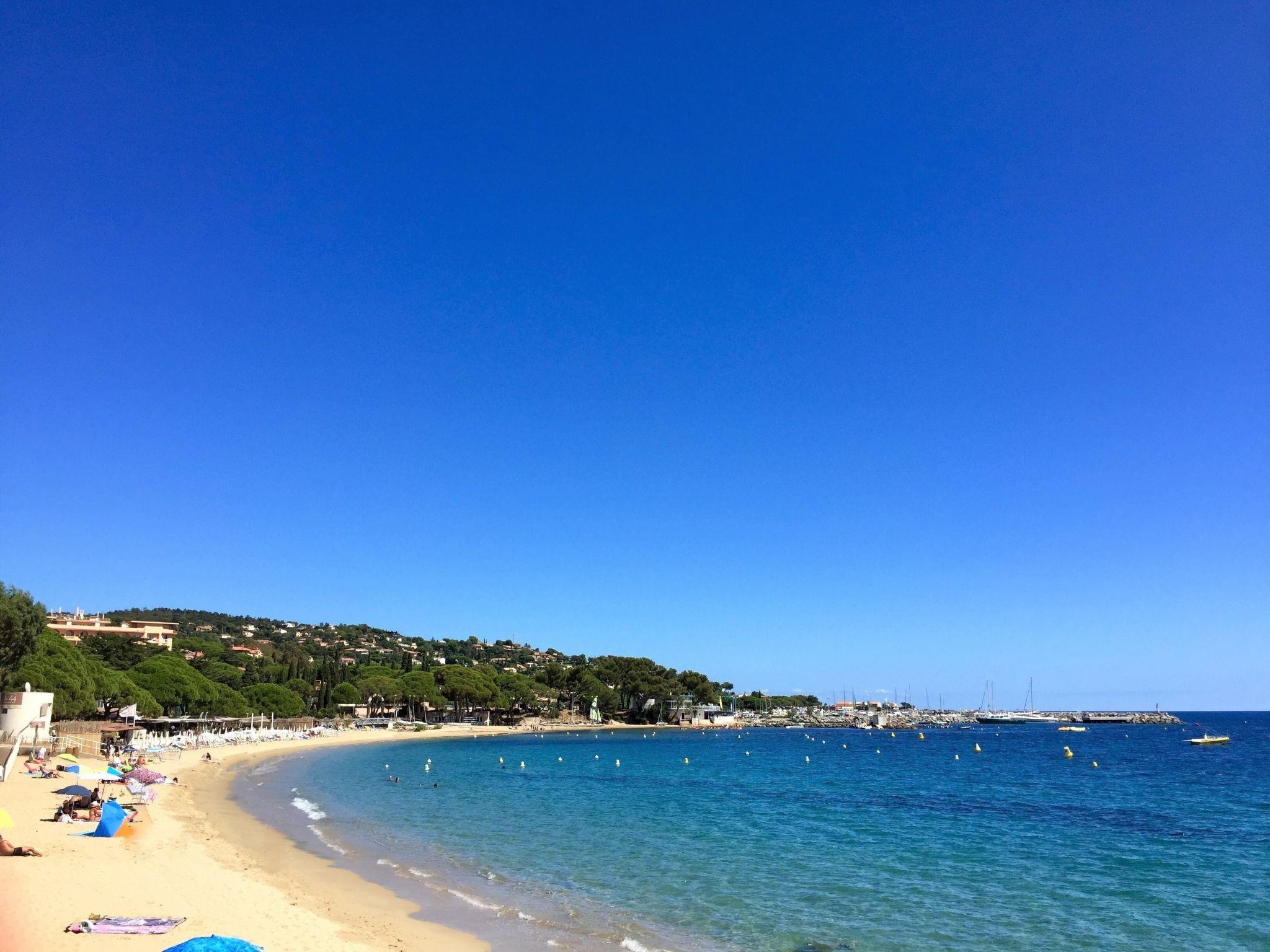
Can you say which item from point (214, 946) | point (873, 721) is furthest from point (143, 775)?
point (873, 721)

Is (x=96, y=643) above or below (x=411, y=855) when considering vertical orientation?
above

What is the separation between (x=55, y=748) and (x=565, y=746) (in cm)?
5469

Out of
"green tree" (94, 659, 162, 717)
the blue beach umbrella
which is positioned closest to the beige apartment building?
"green tree" (94, 659, 162, 717)

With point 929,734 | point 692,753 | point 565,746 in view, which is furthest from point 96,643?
point 929,734

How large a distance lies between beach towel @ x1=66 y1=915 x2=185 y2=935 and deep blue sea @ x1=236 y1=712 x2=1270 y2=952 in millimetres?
5926

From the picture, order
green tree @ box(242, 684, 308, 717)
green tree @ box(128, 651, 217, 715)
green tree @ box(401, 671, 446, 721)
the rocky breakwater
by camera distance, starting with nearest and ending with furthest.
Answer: green tree @ box(128, 651, 217, 715) < green tree @ box(242, 684, 308, 717) < green tree @ box(401, 671, 446, 721) < the rocky breakwater

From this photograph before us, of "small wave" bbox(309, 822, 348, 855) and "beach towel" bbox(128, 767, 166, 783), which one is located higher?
"beach towel" bbox(128, 767, 166, 783)

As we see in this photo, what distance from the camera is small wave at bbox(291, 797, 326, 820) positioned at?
3347 cm

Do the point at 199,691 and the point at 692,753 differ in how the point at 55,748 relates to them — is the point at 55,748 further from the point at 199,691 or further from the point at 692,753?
the point at 692,753

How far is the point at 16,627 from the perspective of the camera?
132 ft

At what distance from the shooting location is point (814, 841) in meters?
30.2

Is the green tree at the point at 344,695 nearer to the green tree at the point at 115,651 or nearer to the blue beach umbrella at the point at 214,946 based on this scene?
the green tree at the point at 115,651

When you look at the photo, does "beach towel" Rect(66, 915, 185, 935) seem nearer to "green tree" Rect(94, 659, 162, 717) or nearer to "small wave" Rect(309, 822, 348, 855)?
"small wave" Rect(309, 822, 348, 855)

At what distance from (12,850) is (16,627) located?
2730 cm
